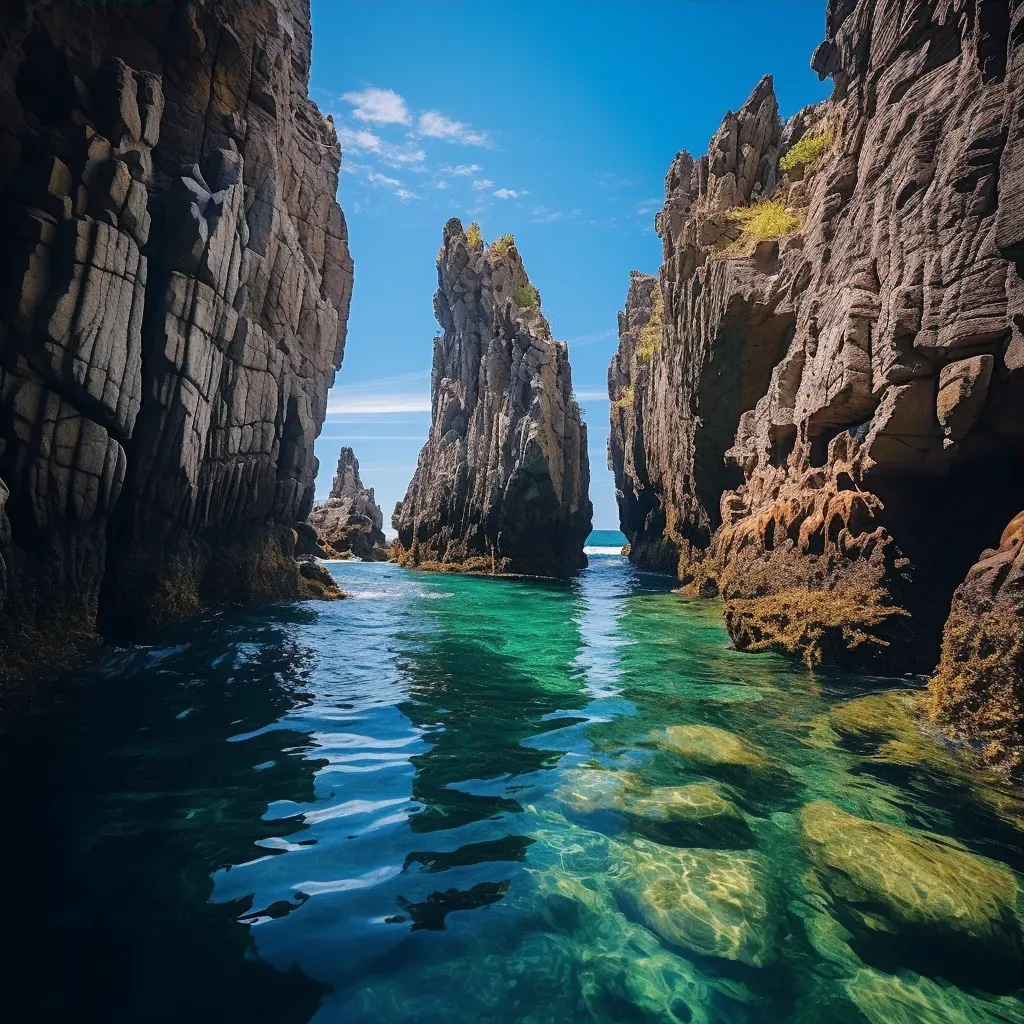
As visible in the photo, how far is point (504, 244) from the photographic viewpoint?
4953 cm

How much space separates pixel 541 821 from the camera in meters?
6.15

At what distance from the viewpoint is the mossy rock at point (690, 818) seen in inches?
227

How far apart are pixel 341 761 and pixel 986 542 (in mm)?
12408

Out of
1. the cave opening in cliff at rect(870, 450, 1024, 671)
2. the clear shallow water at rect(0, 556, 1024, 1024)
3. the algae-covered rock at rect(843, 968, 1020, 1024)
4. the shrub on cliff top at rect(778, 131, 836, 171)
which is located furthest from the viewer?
the shrub on cliff top at rect(778, 131, 836, 171)

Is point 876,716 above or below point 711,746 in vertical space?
above

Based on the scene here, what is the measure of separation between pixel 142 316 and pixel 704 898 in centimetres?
1486

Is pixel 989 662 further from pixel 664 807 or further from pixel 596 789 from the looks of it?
pixel 596 789

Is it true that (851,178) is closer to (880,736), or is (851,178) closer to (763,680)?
(763,680)

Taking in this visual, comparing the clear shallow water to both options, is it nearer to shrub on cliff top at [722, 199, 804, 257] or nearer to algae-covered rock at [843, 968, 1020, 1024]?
algae-covered rock at [843, 968, 1020, 1024]

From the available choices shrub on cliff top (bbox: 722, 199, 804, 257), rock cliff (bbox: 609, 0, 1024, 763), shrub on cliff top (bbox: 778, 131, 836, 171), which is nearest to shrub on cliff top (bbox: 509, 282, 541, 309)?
shrub on cliff top (bbox: 722, 199, 804, 257)

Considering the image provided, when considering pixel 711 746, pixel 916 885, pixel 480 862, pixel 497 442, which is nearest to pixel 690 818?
pixel 916 885

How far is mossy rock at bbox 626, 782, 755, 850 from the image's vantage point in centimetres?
576

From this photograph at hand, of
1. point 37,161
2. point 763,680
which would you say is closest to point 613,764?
point 763,680

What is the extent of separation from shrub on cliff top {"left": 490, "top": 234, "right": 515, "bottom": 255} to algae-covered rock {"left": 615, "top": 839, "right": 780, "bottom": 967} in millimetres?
50581
